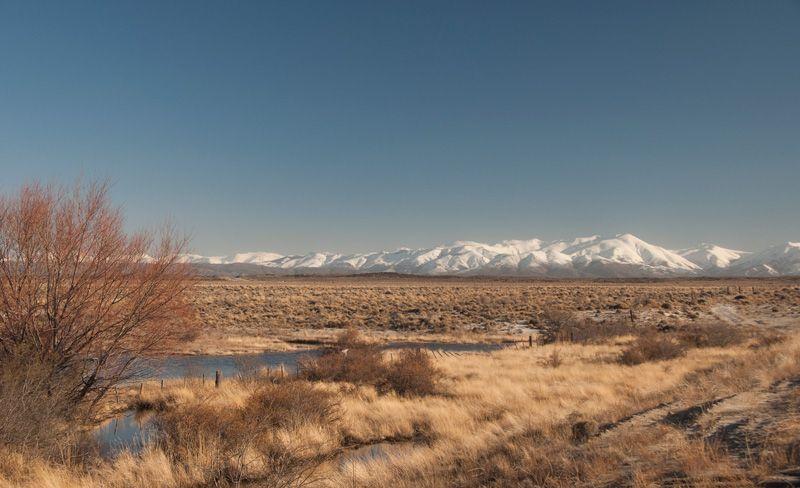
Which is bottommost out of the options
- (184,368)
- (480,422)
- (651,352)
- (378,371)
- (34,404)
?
(184,368)

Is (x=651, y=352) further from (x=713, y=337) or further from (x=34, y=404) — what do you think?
(x=34, y=404)

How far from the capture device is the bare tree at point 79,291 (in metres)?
11.3

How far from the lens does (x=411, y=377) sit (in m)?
17.8

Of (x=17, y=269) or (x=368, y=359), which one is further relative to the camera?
(x=368, y=359)

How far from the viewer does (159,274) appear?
488 inches

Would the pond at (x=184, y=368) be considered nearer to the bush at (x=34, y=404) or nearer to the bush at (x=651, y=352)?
the bush at (x=34, y=404)

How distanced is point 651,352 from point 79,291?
21.6m

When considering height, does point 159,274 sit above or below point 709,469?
above

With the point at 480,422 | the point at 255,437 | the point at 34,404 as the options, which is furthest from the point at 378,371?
the point at 34,404

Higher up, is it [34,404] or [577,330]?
[34,404]

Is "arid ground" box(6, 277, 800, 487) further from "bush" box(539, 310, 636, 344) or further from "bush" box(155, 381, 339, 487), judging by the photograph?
"bush" box(539, 310, 636, 344)

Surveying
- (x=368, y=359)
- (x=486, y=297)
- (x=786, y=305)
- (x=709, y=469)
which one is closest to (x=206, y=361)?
(x=368, y=359)

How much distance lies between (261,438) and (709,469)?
911 cm

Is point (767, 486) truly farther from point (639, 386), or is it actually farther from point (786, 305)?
point (786, 305)
